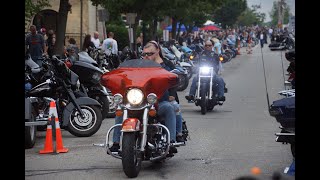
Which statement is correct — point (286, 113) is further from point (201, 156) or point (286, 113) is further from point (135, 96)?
point (201, 156)

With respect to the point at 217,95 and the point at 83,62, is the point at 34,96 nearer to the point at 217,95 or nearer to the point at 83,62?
the point at 83,62

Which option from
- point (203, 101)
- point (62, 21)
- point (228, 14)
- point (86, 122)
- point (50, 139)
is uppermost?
point (228, 14)

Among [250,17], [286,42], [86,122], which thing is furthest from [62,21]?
[250,17]

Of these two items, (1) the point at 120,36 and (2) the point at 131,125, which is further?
(1) the point at 120,36

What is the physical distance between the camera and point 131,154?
27.2 ft

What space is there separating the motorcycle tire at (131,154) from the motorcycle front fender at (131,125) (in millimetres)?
49

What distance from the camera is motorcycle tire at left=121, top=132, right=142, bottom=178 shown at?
8242 millimetres

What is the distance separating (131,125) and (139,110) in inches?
15.0

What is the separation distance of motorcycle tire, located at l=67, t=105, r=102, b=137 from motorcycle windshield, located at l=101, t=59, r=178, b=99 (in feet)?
10.5

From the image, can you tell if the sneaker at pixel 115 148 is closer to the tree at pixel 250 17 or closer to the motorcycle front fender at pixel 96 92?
the motorcycle front fender at pixel 96 92

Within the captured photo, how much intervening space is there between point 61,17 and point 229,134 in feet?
48.8

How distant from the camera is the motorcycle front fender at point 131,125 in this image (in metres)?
8.24

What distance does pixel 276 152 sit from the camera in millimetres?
10773
